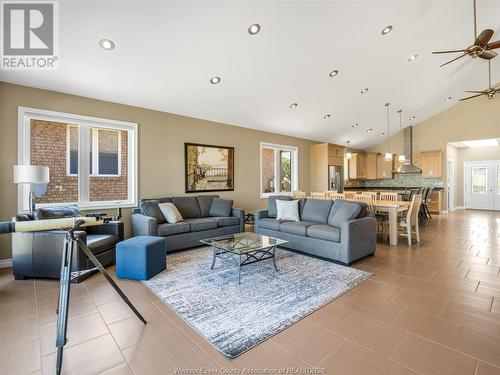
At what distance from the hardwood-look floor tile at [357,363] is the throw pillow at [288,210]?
114 inches

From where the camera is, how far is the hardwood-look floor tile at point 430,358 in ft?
5.13

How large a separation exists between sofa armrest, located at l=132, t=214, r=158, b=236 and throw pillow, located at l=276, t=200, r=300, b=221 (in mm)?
2256

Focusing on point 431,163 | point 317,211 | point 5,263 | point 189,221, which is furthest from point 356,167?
point 5,263

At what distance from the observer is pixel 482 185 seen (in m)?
9.84

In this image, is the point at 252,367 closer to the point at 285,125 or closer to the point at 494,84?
the point at 285,125

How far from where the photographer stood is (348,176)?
9.62 meters

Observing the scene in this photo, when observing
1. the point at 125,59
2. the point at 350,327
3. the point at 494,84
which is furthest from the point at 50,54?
the point at 494,84

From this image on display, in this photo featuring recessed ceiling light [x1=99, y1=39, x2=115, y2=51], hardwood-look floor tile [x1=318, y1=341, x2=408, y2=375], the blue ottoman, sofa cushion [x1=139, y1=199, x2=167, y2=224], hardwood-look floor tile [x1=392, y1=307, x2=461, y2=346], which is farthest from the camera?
sofa cushion [x1=139, y1=199, x2=167, y2=224]

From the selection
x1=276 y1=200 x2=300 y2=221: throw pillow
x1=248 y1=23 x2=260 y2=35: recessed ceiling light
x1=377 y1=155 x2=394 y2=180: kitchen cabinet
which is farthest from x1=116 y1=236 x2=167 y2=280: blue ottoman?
x1=377 y1=155 x2=394 y2=180: kitchen cabinet

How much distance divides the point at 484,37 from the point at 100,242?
580cm

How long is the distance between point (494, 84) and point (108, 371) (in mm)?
10936

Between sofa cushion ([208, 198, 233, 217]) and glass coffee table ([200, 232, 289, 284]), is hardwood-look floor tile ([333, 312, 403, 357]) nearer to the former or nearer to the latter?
glass coffee table ([200, 232, 289, 284])

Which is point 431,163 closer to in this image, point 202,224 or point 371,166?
point 371,166

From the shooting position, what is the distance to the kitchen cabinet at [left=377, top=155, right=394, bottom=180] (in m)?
9.84
